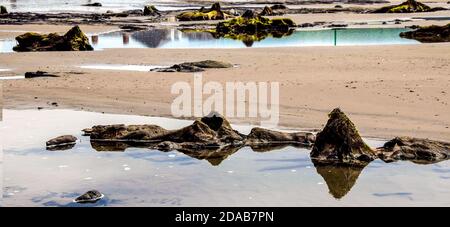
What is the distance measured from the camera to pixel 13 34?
1451 inches

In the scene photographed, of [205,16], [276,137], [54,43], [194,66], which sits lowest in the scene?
[276,137]

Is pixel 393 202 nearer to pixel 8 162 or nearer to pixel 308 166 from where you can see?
pixel 308 166

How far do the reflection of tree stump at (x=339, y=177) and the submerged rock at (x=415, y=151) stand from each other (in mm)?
753

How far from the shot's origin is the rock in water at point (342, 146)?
11.3m

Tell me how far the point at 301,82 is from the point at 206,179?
26.9 feet

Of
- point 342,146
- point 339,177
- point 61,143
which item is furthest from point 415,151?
point 61,143

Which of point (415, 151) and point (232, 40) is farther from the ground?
point (232, 40)

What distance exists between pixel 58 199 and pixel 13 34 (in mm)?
28971

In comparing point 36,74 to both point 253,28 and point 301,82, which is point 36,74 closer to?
point 301,82

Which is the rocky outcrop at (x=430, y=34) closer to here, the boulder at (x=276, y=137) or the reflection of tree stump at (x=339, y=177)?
the boulder at (x=276, y=137)

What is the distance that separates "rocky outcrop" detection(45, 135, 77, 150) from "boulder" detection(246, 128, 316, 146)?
297 cm


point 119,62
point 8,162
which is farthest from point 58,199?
point 119,62

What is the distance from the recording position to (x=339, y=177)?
10.6 meters

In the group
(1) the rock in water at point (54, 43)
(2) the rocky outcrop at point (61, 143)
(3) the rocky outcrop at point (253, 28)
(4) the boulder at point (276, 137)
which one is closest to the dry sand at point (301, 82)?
(4) the boulder at point (276, 137)
